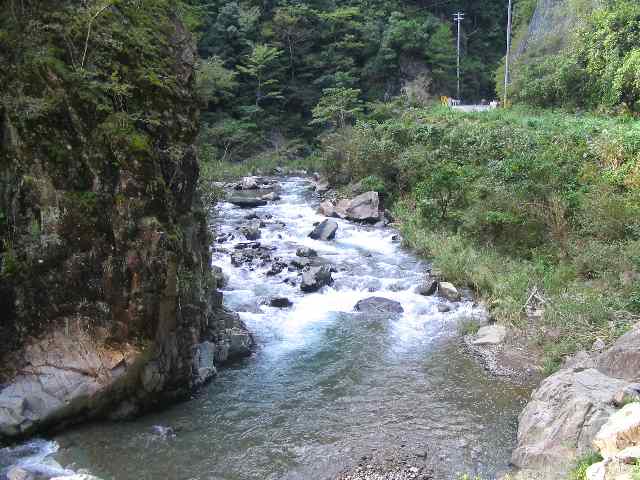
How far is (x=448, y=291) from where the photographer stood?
45.6 ft

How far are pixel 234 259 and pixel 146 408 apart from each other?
7.95m

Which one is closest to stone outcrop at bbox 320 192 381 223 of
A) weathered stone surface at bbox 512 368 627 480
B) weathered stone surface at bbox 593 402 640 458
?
weathered stone surface at bbox 512 368 627 480

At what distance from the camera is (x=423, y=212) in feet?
61.6

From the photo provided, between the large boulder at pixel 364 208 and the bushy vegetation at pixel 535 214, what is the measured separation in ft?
3.12

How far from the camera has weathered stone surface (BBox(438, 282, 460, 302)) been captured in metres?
13.7

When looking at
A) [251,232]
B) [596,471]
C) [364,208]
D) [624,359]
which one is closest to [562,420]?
[624,359]

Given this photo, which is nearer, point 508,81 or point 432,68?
point 508,81

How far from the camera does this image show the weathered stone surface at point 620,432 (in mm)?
5613

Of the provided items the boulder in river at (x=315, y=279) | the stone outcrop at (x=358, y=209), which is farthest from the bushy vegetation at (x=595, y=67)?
the boulder in river at (x=315, y=279)

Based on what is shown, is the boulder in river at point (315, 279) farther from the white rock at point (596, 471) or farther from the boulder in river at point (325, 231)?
the white rock at point (596, 471)

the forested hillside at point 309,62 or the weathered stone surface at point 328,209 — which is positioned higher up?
the forested hillside at point 309,62

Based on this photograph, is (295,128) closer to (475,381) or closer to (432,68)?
(432,68)

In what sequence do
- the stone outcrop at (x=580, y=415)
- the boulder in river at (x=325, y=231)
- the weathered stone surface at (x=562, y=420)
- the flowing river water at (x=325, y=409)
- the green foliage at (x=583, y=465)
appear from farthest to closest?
the boulder in river at (x=325, y=231)
the flowing river water at (x=325, y=409)
the weathered stone surface at (x=562, y=420)
the stone outcrop at (x=580, y=415)
the green foliage at (x=583, y=465)

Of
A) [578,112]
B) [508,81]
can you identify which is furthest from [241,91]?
[578,112]
